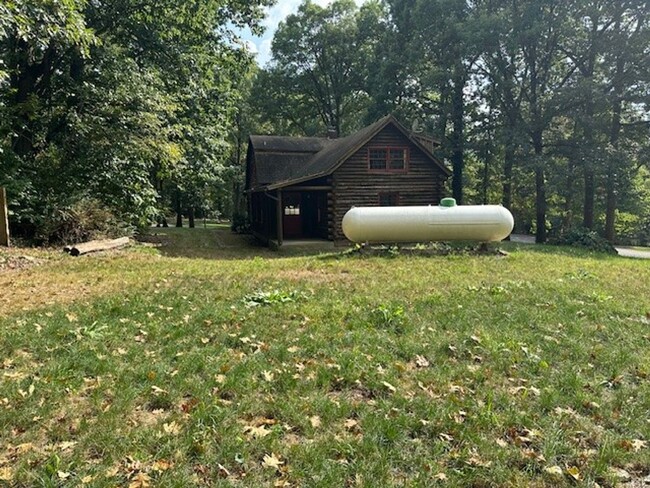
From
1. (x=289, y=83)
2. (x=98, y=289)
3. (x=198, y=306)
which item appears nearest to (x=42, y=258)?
(x=98, y=289)

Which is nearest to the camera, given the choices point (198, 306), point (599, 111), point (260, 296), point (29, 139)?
point (198, 306)

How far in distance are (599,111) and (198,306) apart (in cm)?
2155

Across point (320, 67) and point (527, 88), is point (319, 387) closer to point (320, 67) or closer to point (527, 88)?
Answer: point (527, 88)

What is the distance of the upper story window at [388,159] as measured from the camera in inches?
795

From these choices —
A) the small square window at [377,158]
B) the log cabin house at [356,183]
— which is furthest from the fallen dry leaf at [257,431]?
the small square window at [377,158]

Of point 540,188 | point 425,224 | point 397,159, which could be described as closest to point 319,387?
point 425,224

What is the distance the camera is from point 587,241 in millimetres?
→ 19422

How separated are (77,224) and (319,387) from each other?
11.7 metres

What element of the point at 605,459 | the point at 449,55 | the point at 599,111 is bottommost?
the point at 605,459

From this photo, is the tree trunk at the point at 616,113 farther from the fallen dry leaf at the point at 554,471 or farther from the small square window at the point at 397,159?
the fallen dry leaf at the point at 554,471

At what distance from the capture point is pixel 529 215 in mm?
36656

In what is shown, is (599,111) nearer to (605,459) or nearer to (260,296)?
(260,296)

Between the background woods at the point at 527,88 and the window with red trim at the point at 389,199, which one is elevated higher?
the background woods at the point at 527,88

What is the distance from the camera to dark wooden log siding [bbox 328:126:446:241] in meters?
19.8
